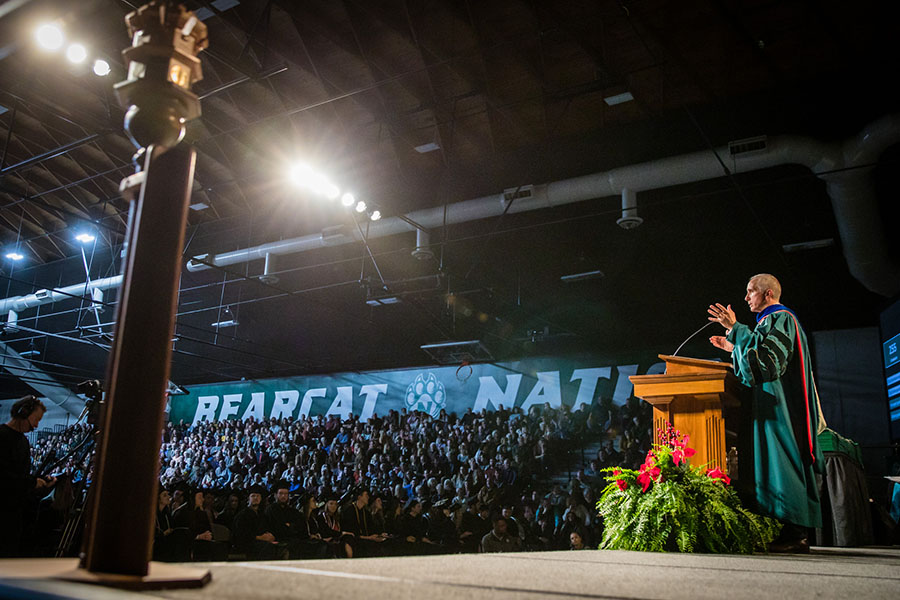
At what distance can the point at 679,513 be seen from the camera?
2.98 m

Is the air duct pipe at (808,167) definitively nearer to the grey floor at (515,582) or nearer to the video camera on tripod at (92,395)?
the video camera on tripod at (92,395)

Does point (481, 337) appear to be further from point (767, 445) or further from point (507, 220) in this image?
point (767, 445)

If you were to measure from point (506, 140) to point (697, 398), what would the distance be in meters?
6.35

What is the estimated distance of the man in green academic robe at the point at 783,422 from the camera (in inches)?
119

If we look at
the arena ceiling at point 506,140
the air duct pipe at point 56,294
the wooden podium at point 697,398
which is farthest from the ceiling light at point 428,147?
the wooden podium at point 697,398

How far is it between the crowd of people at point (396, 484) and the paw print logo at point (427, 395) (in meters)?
0.29

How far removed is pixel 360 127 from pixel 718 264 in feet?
16.7

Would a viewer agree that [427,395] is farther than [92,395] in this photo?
Yes

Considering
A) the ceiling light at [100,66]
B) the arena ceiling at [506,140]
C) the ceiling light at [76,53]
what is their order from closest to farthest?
1. the ceiling light at [76,53]
2. the ceiling light at [100,66]
3. the arena ceiling at [506,140]

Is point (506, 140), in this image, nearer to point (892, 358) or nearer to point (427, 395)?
point (427, 395)

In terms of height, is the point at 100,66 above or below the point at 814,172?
above

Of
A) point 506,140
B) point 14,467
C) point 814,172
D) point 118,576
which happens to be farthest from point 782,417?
point 506,140

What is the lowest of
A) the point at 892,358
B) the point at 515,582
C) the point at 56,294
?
the point at 515,582

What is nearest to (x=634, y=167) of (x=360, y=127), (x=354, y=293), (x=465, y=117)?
(x=465, y=117)
